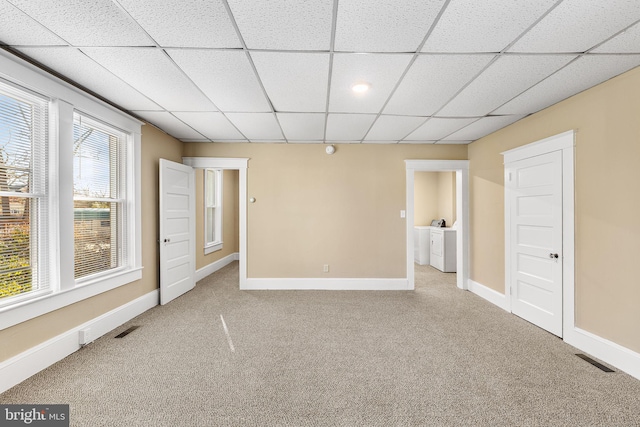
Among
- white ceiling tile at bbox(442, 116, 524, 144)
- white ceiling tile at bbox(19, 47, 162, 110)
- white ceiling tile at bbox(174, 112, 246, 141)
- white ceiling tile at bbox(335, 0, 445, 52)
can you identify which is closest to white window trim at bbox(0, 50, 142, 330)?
white ceiling tile at bbox(19, 47, 162, 110)

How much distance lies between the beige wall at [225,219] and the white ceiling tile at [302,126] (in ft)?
7.47

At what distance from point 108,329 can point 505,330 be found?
4327 mm

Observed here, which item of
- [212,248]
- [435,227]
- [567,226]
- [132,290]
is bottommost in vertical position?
[132,290]

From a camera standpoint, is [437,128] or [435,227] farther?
[435,227]

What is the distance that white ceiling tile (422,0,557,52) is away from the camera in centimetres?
152

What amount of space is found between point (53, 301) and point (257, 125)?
8.96ft

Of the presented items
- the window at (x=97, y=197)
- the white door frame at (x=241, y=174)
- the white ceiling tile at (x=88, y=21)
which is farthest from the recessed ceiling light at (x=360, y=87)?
the window at (x=97, y=197)

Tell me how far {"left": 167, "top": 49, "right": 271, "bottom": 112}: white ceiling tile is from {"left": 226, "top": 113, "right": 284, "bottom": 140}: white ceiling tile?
0.85ft

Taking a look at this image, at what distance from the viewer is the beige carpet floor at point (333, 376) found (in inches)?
69.3

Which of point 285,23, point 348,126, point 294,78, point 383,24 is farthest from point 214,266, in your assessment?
point 383,24

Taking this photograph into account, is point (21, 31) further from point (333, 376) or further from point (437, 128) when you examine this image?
point (437, 128)

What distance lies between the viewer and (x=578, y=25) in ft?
5.48

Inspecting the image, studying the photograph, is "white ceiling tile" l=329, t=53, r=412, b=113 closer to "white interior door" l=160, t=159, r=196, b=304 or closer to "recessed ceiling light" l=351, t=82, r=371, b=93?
"recessed ceiling light" l=351, t=82, r=371, b=93

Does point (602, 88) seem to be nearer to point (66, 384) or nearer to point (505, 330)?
point (505, 330)
